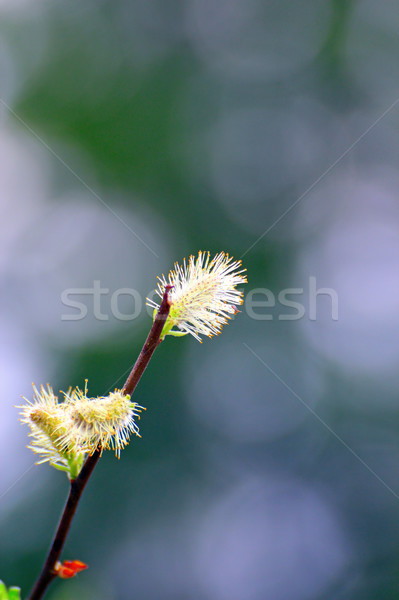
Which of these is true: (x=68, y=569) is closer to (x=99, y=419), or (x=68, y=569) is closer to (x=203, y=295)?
(x=99, y=419)

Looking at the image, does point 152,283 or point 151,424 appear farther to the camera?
point 152,283

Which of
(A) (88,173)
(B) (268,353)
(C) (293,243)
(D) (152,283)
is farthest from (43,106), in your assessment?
(B) (268,353)

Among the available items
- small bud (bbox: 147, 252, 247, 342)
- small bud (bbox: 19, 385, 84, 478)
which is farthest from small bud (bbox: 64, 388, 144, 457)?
small bud (bbox: 147, 252, 247, 342)

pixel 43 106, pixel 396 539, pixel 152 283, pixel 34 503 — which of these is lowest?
pixel 34 503

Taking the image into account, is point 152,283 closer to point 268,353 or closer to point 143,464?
point 268,353

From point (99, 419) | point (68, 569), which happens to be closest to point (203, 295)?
point (99, 419)

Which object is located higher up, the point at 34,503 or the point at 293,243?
the point at 293,243

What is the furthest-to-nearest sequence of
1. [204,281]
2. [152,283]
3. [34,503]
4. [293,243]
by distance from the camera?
1. [293,243]
2. [152,283]
3. [34,503]
4. [204,281]

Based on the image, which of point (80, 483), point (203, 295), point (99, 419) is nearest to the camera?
point (80, 483)

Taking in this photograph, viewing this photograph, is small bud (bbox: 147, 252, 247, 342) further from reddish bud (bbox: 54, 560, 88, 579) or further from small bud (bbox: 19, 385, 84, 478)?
reddish bud (bbox: 54, 560, 88, 579)
